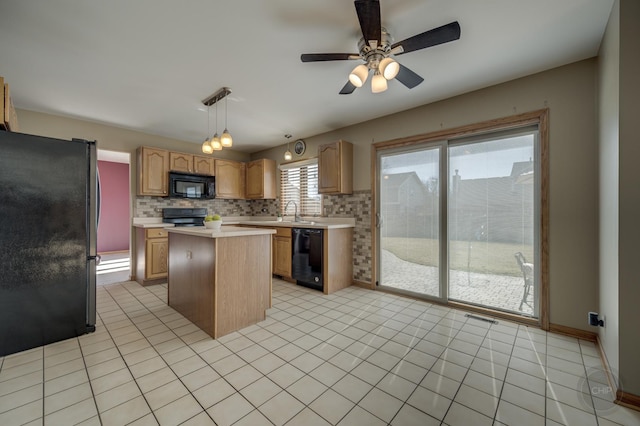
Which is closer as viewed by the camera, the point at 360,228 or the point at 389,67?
the point at 389,67

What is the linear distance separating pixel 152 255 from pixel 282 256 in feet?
6.55

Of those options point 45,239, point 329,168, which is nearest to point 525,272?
point 329,168

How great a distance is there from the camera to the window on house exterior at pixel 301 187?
4.76 metres

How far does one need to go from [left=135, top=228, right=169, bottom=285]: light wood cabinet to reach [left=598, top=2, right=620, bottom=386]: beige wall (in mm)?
4799

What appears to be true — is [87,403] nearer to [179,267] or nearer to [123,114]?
[179,267]

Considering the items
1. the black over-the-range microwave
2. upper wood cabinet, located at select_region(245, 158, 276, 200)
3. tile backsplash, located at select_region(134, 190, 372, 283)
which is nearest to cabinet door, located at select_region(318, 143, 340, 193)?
tile backsplash, located at select_region(134, 190, 372, 283)

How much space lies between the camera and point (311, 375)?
1.82 m

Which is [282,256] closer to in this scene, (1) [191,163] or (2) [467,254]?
(1) [191,163]

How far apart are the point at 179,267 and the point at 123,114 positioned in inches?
95.0

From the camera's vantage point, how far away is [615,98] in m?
1.70

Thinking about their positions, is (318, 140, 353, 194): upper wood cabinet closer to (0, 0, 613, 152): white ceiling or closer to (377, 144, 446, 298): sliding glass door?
(377, 144, 446, 298): sliding glass door

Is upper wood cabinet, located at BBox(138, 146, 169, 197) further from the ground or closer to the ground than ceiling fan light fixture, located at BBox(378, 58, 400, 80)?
closer to the ground

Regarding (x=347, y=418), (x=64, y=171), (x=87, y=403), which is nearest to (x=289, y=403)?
(x=347, y=418)

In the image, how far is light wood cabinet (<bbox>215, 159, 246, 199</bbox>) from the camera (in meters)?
5.25
